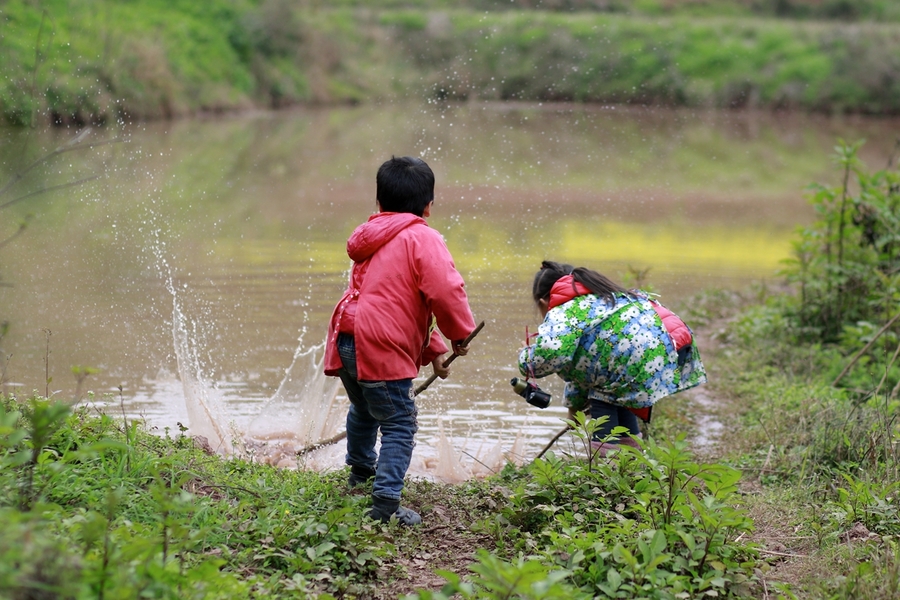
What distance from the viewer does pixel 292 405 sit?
21.0ft

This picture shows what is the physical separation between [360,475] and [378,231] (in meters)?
1.15

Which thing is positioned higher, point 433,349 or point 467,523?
point 433,349

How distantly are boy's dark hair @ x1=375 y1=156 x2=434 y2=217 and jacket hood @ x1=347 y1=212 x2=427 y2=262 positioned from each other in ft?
0.21

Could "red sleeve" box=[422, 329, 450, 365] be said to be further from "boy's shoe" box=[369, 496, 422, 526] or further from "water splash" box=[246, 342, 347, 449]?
"water splash" box=[246, 342, 347, 449]

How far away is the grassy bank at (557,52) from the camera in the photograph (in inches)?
1297

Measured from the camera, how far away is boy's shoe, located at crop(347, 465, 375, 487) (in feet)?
14.2

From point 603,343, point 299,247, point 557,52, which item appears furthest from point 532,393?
point 557,52

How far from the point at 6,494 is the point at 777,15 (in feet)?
155

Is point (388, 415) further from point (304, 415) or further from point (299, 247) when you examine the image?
point (299, 247)

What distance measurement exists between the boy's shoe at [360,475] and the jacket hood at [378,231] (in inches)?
38.5

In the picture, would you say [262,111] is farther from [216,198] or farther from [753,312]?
[753,312]

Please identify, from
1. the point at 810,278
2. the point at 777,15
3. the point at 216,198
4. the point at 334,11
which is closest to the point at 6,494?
the point at 810,278

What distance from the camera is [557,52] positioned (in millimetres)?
38688

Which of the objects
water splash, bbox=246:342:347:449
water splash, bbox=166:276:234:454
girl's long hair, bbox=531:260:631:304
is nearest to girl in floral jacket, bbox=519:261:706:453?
girl's long hair, bbox=531:260:631:304
